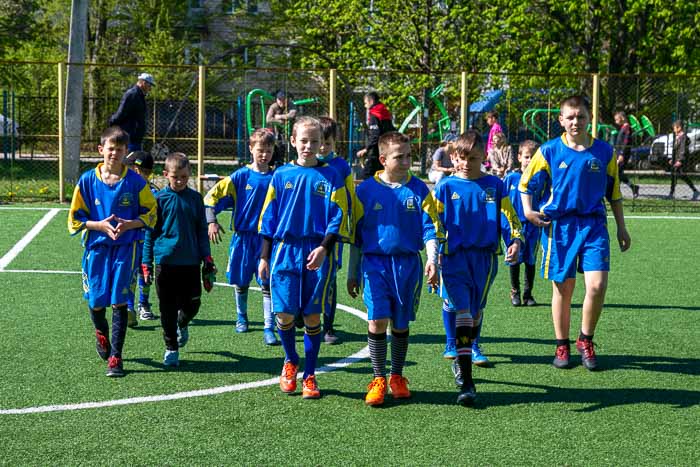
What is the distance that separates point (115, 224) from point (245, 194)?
62.1 inches

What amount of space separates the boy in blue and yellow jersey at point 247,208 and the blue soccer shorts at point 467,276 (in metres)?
1.92

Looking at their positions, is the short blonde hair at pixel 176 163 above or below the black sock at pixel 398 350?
above

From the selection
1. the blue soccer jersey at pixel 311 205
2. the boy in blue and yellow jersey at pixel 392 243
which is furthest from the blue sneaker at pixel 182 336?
the boy in blue and yellow jersey at pixel 392 243

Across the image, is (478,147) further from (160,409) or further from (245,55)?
(245,55)

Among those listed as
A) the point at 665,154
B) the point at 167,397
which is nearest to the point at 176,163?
the point at 167,397

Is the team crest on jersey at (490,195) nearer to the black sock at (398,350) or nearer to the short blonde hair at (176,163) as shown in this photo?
the black sock at (398,350)

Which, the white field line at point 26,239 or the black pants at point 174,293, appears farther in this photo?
the white field line at point 26,239

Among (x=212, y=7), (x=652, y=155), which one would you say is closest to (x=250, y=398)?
(x=652, y=155)

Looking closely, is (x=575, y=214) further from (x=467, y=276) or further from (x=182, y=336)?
(x=182, y=336)

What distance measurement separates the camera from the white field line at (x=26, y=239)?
39.1 feet

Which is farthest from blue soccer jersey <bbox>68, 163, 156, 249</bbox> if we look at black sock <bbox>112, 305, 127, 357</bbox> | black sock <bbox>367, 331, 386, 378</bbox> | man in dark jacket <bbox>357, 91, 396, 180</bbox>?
man in dark jacket <bbox>357, 91, 396, 180</bbox>

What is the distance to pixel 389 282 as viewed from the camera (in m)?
6.01

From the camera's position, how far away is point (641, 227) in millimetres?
16109

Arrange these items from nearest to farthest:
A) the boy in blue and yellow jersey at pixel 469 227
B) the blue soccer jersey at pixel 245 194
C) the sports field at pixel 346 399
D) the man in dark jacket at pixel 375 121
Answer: the sports field at pixel 346 399 < the boy in blue and yellow jersey at pixel 469 227 < the blue soccer jersey at pixel 245 194 < the man in dark jacket at pixel 375 121
